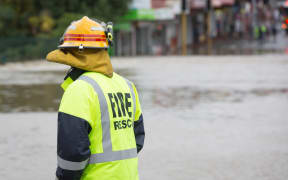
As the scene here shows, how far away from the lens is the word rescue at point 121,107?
134 inches

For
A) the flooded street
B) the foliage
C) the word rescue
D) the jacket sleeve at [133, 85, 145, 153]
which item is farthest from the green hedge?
the word rescue

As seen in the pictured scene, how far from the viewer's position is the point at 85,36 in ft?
11.0

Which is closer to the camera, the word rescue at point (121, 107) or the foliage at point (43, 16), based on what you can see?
the word rescue at point (121, 107)

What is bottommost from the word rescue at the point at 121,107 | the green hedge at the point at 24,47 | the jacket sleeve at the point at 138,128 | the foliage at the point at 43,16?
the green hedge at the point at 24,47

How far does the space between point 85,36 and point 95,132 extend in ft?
1.65

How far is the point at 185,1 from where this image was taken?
144 feet

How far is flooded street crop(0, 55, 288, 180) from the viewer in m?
7.71

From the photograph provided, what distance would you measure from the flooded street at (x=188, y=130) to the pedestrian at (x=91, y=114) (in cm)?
389

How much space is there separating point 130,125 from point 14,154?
5483 millimetres

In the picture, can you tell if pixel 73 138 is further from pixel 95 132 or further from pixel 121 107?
pixel 121 107

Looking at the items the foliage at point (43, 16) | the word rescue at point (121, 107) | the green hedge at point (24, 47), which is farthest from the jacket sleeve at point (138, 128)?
the foliage at point (43, 16)

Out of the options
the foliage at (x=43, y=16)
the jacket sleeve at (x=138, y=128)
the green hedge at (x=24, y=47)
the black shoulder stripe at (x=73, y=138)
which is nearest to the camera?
the black shoulder stripe at (x=73, y=138)

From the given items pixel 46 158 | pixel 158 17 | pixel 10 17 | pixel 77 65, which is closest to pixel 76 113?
pixel 77 65

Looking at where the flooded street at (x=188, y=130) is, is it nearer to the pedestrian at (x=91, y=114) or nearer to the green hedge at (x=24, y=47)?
the pedestrian at (x=91, y=114)
